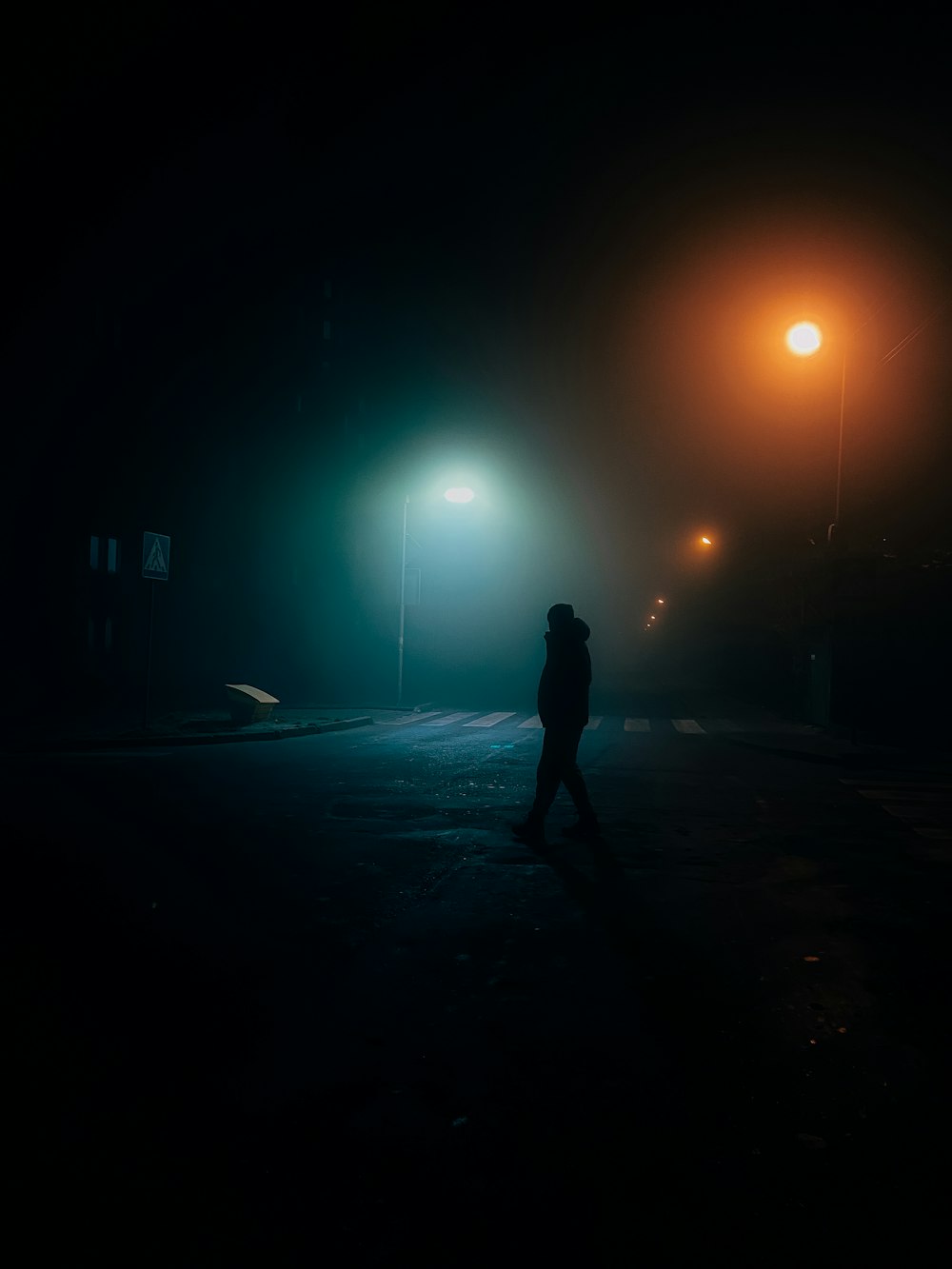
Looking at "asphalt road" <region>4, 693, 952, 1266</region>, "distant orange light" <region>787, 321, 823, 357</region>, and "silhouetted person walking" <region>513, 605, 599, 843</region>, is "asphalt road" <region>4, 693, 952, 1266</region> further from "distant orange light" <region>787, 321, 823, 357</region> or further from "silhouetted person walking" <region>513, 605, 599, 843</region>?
"distant orange light" <region>787, 321, 823, 357</region>

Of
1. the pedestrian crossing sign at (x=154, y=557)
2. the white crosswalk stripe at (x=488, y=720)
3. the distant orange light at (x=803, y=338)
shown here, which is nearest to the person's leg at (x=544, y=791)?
the pedestrian crossing sign at (x=154, y=557)

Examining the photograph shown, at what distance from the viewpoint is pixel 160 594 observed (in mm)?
25312

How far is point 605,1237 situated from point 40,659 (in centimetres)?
2198

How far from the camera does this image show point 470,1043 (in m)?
3.57

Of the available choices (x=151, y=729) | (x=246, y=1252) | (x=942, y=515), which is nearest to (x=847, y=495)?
(x=942, y=515)

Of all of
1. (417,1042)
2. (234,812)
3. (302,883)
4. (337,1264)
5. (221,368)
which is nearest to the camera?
(337,1264)

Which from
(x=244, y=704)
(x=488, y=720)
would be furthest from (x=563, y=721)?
(x=488, y=720)

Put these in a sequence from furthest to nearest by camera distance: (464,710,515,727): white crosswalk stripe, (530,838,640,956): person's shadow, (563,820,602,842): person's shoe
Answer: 1. (464,710,515,727): white crosswalk stripe
2. (563,820,602,842): person's shoe
3. (530,838,640,956): person's shadow

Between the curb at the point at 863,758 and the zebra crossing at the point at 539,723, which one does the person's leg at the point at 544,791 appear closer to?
the curb at the point at 863,758

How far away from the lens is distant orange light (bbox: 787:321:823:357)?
49.1 feet

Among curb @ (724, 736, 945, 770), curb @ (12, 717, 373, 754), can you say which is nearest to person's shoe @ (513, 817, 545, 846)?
curb @ (724, 736, 945, 770)

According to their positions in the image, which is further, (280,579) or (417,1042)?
(280,579)

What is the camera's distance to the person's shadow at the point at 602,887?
5.10 meters

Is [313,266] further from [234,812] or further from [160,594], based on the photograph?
[234,812]
